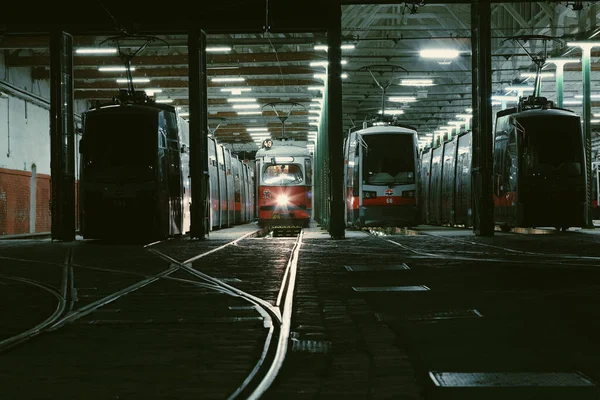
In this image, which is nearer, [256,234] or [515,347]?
[515,347]

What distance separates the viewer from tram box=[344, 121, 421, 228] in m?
27.3

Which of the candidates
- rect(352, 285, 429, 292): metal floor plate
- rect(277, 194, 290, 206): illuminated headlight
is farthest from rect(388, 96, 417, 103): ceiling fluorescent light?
rect(352, 285, 429, 292): metal floor plate

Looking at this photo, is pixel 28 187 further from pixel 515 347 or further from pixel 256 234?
pixel 515 347

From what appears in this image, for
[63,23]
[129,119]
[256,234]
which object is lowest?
[256,234]

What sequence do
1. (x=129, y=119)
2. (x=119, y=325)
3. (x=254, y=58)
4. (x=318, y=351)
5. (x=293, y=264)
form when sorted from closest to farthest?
(x=318, y=351) < (x=119, y=325) < (x=293, y=264) < (x=129, y=119) < (x=254, y=58)

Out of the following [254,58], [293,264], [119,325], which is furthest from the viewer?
[254,58]

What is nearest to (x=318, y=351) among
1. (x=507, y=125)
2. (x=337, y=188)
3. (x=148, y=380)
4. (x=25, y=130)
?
(x=148, y=380)

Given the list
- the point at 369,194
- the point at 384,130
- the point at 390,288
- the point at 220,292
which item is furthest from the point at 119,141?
the point at 390,288

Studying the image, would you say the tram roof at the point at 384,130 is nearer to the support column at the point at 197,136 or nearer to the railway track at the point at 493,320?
the support column at the point at 197,136

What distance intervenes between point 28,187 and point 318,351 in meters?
31.0

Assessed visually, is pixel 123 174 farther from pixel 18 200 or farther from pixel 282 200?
pixel 282 200

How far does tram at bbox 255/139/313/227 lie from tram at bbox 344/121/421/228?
25.4 feet

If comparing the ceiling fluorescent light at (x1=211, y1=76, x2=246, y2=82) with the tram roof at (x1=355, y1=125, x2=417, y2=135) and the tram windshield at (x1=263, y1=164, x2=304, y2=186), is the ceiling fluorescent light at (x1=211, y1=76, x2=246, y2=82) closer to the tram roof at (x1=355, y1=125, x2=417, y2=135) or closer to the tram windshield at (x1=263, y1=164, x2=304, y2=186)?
→ the tram windshield at (x1=263, y1=164, x2=304, y2=186)

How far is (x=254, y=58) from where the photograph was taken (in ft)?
109
